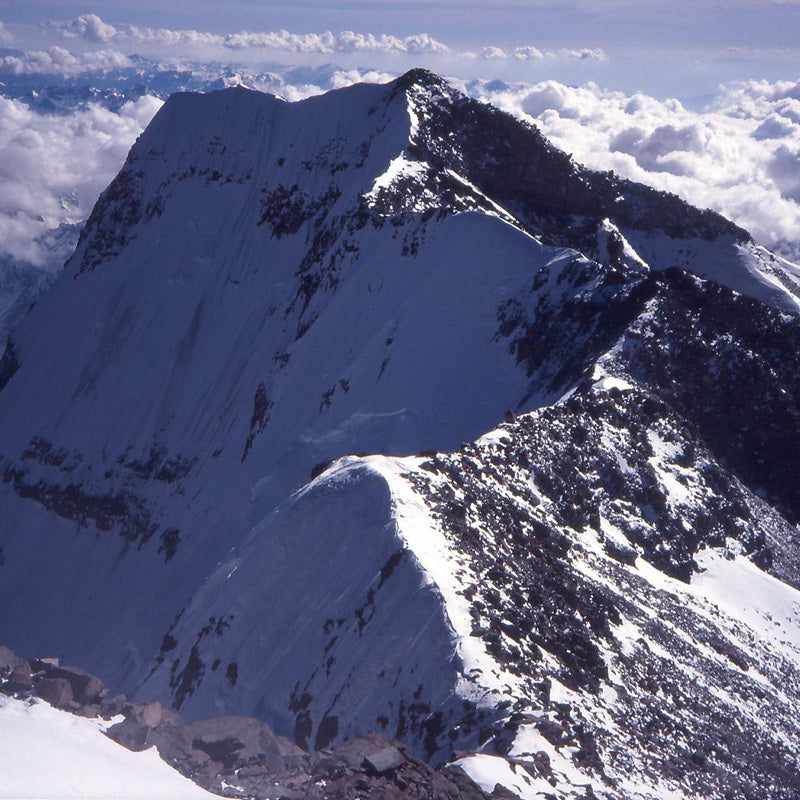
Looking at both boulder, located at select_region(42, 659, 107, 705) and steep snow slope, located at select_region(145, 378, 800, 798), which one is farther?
steep snow slope, located at select_region(145, 378, 800, 798)

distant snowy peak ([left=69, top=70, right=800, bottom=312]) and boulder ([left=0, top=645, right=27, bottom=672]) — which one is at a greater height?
distant snowy peak ([left=69, top=70, right=800, bottom=312])

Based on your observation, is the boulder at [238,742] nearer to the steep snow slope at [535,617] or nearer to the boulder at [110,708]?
the boulder at [110,708]

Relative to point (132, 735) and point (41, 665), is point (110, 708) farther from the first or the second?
point (41, 665)

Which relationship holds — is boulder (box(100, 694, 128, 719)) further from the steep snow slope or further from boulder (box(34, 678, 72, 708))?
the steep snow slope

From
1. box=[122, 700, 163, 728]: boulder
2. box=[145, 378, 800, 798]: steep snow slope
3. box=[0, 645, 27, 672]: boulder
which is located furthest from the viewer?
box=[0, 645, 27, 672]: boulder

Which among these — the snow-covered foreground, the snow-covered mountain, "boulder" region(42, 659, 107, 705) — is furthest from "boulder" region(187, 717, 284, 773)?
the snow-covered mountain

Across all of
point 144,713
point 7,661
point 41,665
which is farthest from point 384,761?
point 7,661

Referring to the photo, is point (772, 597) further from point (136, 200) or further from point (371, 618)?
point (136, 200)
